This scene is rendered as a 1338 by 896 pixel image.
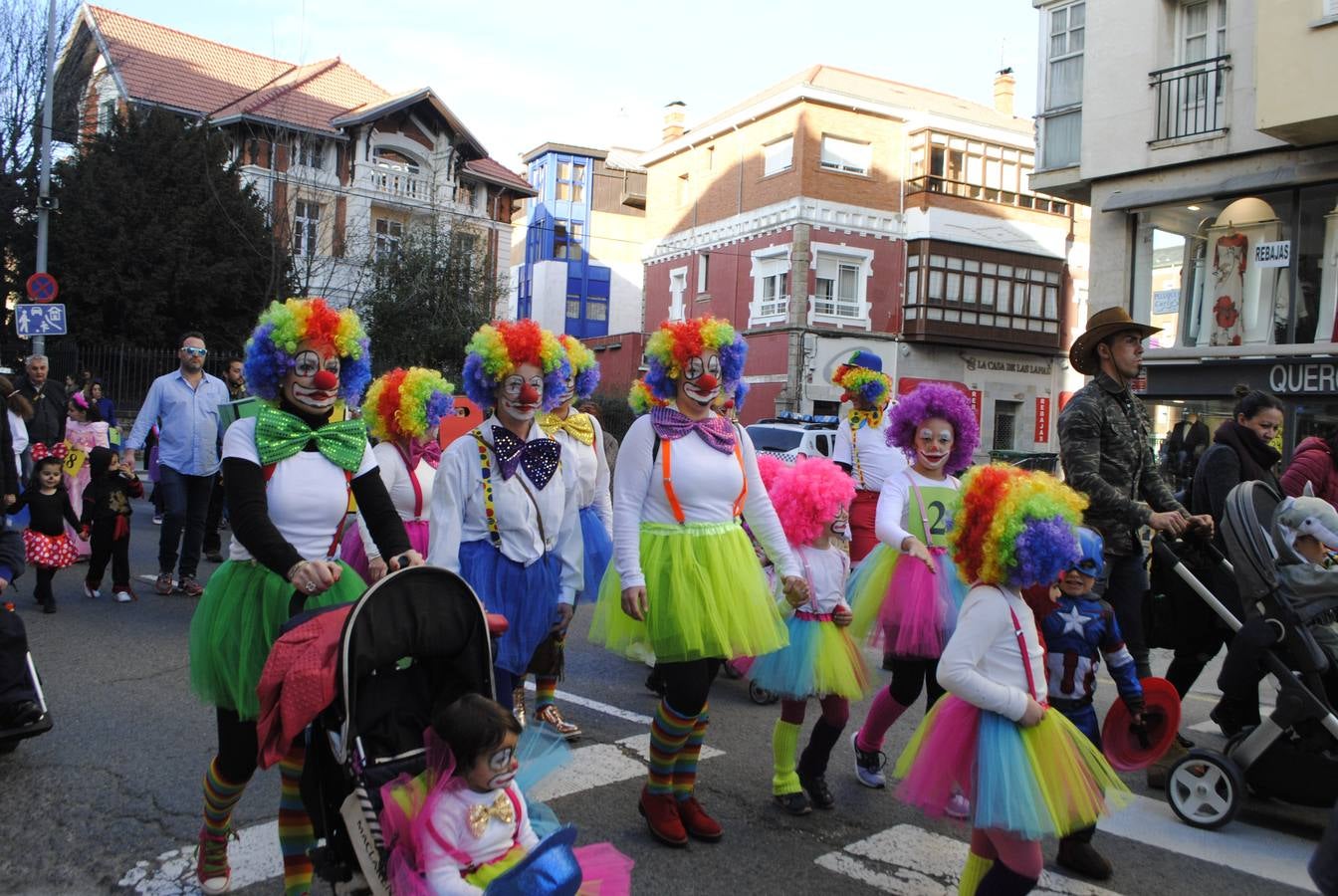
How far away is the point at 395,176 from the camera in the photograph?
32.9 metres

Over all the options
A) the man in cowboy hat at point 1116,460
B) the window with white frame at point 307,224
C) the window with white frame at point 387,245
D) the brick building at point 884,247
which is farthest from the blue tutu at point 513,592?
the brick building at point 884,247

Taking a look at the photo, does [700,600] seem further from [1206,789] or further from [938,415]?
[1206,789]

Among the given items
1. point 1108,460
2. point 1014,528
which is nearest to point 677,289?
point 1108,460

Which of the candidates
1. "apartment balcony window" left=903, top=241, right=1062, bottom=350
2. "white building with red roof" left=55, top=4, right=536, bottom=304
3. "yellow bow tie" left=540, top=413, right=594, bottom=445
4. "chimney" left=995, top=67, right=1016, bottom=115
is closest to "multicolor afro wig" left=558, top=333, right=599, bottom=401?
"yellow bow tie" left=540, top=413, right=594, bottom=445

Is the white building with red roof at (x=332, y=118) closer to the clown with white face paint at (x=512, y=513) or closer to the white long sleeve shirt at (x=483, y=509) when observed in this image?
the clown with white face paint at (x=512, y=513)

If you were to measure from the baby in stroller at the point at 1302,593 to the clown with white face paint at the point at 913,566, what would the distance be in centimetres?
137

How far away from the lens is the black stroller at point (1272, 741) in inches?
184

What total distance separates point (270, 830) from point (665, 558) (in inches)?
78.3

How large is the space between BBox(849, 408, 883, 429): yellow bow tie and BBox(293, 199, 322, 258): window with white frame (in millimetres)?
15197

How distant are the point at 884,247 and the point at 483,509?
32426mm

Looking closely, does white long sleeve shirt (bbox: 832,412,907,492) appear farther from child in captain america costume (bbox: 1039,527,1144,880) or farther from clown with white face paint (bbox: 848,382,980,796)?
child in captain america costume (bbox: 1039,527,1144,880)

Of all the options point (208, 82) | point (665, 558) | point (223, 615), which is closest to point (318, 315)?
point (223, 615)

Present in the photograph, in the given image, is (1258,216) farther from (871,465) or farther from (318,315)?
(318,315)

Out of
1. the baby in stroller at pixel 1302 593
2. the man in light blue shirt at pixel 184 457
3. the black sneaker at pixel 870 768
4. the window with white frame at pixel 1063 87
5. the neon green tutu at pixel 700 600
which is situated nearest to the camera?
the neon green tutu at pixel 700 600
